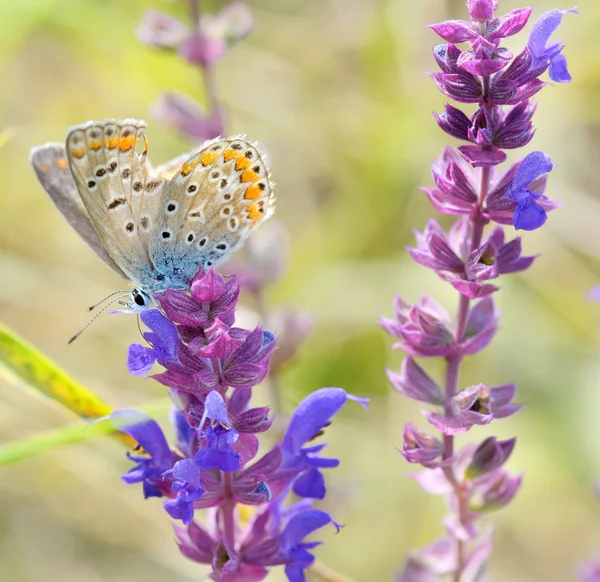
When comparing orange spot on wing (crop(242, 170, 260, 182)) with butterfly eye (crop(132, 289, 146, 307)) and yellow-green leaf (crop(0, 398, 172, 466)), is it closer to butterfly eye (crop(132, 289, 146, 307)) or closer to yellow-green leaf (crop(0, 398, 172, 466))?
butterfly eye (crop(132, 289, 146, 307))

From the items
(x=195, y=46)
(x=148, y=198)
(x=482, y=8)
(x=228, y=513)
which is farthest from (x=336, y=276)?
(x=482, y=8)

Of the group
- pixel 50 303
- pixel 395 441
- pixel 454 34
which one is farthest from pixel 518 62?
pixel 50 303

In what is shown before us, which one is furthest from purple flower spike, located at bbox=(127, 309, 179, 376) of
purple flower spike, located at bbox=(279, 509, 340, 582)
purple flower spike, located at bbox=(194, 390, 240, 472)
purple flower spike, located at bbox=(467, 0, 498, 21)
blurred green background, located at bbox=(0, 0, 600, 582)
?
blurred green background, located at bbox=(0, 0, 600, 582)

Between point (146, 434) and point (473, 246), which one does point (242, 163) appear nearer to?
point (473, 246)

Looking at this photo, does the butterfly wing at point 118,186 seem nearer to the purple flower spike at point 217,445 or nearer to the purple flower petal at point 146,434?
the purple flower petal at point 146,434

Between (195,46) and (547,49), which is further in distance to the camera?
(195,46)

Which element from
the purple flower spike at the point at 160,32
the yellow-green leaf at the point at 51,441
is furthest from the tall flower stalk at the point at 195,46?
the yellow-green leaf at the point at 51,441
